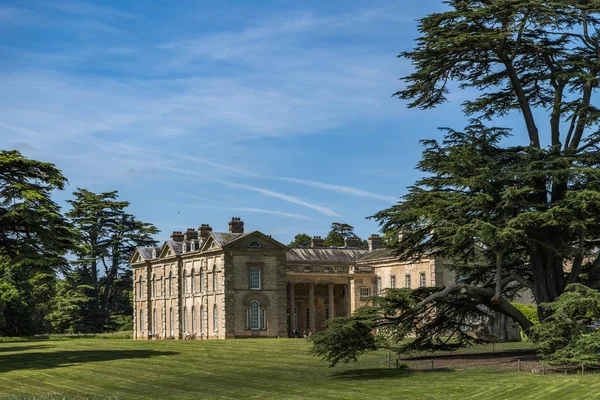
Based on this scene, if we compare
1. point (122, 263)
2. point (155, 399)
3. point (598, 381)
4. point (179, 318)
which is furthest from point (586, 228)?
point (122, 263)

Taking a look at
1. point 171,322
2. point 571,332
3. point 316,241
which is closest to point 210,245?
point 171,322

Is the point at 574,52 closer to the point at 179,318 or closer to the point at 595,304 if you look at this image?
the point at 595,304

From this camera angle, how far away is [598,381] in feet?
82.9

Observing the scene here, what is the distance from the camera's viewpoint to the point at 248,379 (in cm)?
3080

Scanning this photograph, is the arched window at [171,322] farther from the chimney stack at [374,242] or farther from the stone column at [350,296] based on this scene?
the chimney stack at [374,242]

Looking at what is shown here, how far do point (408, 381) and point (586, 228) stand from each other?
7.95 metres

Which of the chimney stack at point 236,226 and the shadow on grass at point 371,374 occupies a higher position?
the chimney stack at point 236,226

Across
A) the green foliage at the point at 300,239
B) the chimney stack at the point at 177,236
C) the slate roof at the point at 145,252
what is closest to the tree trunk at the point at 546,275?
the chimney stack at the point at 177,236

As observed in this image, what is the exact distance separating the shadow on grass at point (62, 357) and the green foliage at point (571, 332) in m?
19.4

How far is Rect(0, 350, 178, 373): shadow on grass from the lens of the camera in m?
38.7

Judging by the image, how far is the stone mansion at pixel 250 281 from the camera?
65.9 m

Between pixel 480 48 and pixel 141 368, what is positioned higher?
pixel 480 48

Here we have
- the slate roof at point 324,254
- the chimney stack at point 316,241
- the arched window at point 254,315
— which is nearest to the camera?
the arched window at point 254,315

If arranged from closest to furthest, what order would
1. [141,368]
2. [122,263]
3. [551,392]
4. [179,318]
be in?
[551,392] < [141,368] < [179,318] < [122,263]
